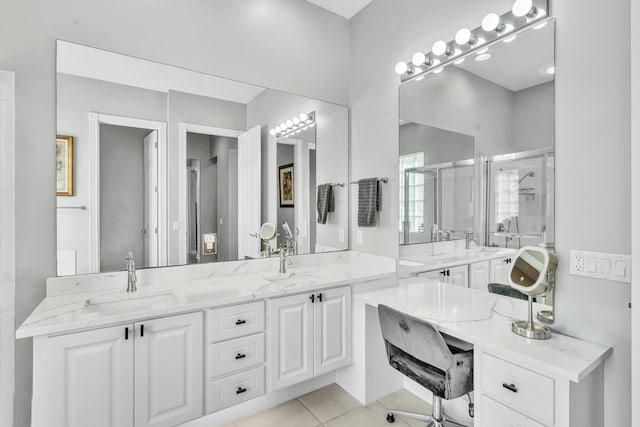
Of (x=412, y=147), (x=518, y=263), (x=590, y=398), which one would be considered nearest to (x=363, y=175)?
(x=412, y=147)

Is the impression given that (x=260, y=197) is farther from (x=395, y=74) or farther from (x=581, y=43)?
(x=581, y=43)

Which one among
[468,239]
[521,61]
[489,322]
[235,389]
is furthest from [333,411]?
[521,61]

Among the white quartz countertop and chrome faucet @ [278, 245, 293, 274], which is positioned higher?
chrome faucet @ [278, 245, 293, 274]

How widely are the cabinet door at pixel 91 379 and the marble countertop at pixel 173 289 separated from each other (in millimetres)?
73

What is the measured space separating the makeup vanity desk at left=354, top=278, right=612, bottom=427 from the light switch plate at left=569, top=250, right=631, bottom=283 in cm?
30

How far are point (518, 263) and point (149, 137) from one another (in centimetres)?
219

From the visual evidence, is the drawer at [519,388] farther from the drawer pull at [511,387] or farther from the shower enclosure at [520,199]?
the shower enclosure at [520,199]

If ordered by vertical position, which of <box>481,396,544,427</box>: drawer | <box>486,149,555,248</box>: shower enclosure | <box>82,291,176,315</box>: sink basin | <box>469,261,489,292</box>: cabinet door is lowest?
<box>481,396,544,427</box>: drawer

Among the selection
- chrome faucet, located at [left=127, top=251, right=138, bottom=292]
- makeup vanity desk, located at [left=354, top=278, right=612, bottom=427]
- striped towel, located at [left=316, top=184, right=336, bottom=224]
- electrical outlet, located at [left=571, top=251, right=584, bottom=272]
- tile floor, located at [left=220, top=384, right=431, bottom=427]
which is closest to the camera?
makeup vanity desk, located at [left=354, top=278, right=612, bottom=427]

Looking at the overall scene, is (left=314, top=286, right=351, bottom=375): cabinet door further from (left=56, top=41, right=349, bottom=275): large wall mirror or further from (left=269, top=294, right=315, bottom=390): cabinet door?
(left=56, top=41, right=349, bottom=275): large wall mirror

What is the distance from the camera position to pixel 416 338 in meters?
1.60

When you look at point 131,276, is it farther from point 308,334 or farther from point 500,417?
point 500,417

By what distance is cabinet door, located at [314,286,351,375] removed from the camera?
2.08 metres

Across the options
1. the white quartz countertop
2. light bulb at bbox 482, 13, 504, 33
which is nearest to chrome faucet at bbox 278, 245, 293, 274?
the white quartz countertop
